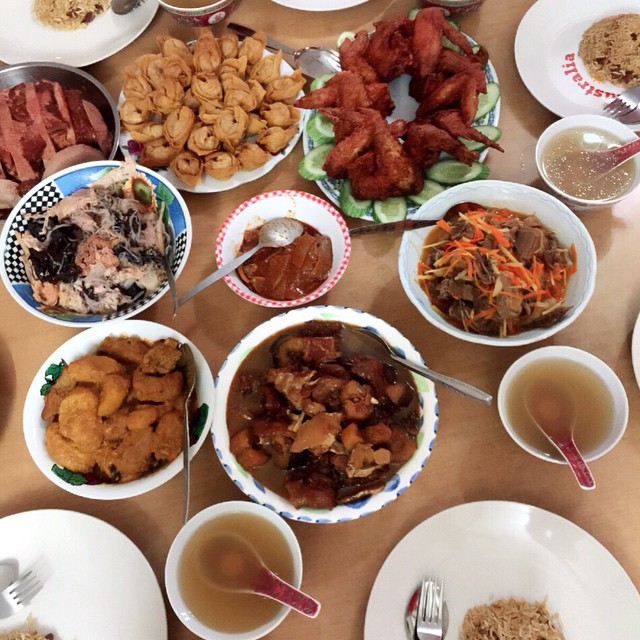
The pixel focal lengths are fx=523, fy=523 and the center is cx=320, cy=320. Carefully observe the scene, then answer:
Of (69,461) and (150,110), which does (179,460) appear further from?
(150,110)

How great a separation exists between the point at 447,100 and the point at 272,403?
1.22m

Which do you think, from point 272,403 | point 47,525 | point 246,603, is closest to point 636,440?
point 272,403

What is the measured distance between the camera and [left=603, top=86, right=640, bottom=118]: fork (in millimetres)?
1878

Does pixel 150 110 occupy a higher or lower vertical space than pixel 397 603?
higher

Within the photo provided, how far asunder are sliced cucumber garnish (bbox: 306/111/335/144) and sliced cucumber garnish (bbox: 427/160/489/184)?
40cm

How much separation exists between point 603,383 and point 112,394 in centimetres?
143

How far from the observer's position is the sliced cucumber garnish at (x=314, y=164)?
1.81m

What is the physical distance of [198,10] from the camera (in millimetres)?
2006

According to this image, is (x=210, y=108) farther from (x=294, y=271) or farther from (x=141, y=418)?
(x=141, y=418)

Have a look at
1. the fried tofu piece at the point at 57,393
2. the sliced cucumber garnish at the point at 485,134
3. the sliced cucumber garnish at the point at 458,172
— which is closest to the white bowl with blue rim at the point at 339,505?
the fried tofu piece at the point at 57,393

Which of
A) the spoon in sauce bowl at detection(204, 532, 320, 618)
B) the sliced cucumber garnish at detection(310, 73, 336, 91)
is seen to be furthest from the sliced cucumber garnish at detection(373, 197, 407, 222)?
the spoon in sauce bowl at detection(204, 532, 320, 618)

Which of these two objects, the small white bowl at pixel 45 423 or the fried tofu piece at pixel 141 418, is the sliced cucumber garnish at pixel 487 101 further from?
the fried tofu piece at pixel 141 418

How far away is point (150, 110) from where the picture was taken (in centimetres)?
190

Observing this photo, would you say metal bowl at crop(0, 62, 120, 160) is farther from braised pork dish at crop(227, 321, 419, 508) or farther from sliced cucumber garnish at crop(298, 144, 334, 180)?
braised pork dish at crop(227, 321, 419, 508)
